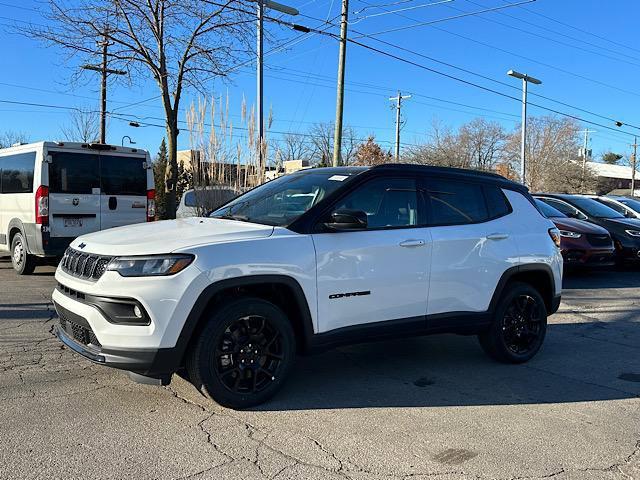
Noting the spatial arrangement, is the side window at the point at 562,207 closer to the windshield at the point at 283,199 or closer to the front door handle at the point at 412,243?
the front door handle at the point at 412,243

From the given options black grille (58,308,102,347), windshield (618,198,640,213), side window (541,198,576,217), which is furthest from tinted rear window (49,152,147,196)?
windshield (618,198,640,213)

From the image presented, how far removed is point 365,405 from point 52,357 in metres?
2.89

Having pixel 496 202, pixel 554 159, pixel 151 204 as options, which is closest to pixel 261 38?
pixel 151 204

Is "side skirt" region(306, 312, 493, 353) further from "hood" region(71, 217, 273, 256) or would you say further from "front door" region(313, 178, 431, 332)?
"hood" region(71, 217, 273, 256)

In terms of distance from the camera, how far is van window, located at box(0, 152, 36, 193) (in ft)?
30.7

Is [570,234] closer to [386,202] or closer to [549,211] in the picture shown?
[549,211]

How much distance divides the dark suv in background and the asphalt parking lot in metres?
6.77

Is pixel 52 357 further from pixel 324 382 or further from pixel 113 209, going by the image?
pixel 113 209

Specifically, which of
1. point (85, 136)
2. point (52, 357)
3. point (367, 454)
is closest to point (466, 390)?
point (367, 454)

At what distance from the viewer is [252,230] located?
4184 millimetres

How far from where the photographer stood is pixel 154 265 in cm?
374

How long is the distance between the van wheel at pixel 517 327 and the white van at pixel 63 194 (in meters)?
6.91

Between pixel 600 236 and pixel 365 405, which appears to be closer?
pixel 365 405

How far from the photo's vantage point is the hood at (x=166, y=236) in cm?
383
